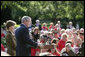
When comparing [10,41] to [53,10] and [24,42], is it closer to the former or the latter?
[24,42]

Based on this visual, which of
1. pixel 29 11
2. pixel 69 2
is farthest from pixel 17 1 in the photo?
pixel 69 2

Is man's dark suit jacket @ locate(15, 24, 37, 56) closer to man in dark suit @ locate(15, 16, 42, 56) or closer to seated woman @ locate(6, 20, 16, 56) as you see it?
man in dark suit @ locate(15, 16, 42, 56)

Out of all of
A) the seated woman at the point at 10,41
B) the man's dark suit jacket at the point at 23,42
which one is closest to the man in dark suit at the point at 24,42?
the man's dark suit jacket at the point at 23,42

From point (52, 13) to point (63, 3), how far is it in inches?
95.8

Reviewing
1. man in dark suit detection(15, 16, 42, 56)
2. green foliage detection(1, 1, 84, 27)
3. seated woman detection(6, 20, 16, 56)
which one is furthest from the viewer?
green foliage detection(1, 1, 84, 27)

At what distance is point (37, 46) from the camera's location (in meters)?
5.75

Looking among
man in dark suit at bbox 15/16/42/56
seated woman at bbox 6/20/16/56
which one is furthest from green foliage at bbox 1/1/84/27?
man in dark suit at bbox 15/16/42/56

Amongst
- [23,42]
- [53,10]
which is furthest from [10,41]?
[53,10]

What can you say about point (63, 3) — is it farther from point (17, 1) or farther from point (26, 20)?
point (26, 20)

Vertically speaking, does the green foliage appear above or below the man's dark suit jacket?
below

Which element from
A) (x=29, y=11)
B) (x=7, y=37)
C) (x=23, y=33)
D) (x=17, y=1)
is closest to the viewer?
(x=23, y=33)

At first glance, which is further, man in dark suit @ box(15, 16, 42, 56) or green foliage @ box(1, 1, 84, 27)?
green foliage @ box(1, 1, 84, 27)

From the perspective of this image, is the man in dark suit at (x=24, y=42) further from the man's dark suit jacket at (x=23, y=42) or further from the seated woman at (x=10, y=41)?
the seated woman at (x=10, y=41)

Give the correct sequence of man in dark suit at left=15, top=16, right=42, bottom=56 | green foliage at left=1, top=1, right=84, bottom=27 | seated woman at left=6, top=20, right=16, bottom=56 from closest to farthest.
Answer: man in dark suit at left=15, top=16, right=42, bottom=56 < seated woman at left=6, top=20, right=16, bottom=56 < green foliage at left=1, top=1, right=84, bottom=27
